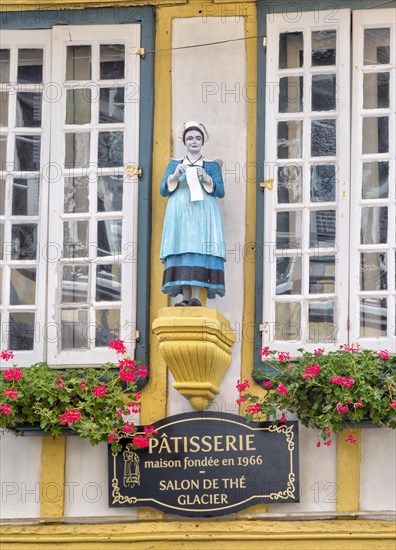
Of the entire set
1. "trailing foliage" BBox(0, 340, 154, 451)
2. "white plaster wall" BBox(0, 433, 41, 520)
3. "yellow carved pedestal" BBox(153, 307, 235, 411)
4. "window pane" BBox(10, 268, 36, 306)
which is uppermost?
"window pane" BBox(10, 268, 36, 306)

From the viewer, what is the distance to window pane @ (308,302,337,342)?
49.7 feet

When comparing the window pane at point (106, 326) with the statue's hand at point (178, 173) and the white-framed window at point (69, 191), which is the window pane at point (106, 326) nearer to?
the white-framed window at point (69, 191)

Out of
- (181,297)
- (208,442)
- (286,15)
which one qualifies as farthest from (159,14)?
(208,442)

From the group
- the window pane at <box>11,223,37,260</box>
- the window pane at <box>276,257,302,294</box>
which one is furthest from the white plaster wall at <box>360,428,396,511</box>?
the window pane at <box>11,223,37,260</box>

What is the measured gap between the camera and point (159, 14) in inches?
622

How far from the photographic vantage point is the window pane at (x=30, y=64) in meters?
16.0

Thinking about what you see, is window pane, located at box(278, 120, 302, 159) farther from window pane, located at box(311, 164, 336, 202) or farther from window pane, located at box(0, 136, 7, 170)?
window pane, located at box(0, 136, 7, 170)

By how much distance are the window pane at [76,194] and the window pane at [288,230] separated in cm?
148

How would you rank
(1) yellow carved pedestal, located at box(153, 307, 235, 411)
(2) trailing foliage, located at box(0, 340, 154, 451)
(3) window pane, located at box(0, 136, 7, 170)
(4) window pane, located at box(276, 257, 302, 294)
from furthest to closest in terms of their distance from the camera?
(3) window pane, located at box(0, 136, 7, 170) < (4) window pane, located at box(276, 257, 302, 294) < (2) trailing foliage, located at box(0, 340, 154, 451) < (1) yellow carved pedestal, located at box(153, 307, 235, 411)

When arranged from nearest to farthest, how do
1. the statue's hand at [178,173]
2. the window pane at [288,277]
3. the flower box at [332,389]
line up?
the flower box at [332,389] → the statue's hand at [178,173] → the window pane at [288,277]

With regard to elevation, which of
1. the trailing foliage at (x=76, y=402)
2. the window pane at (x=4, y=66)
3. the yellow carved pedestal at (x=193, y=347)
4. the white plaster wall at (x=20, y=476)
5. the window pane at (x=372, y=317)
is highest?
the window pane at (x=4, y=66)

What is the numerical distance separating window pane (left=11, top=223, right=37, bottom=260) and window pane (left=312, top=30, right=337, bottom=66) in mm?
2452

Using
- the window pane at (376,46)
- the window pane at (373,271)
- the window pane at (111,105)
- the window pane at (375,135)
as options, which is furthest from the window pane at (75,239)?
the window pane at (376,46)

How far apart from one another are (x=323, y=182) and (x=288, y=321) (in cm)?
106
